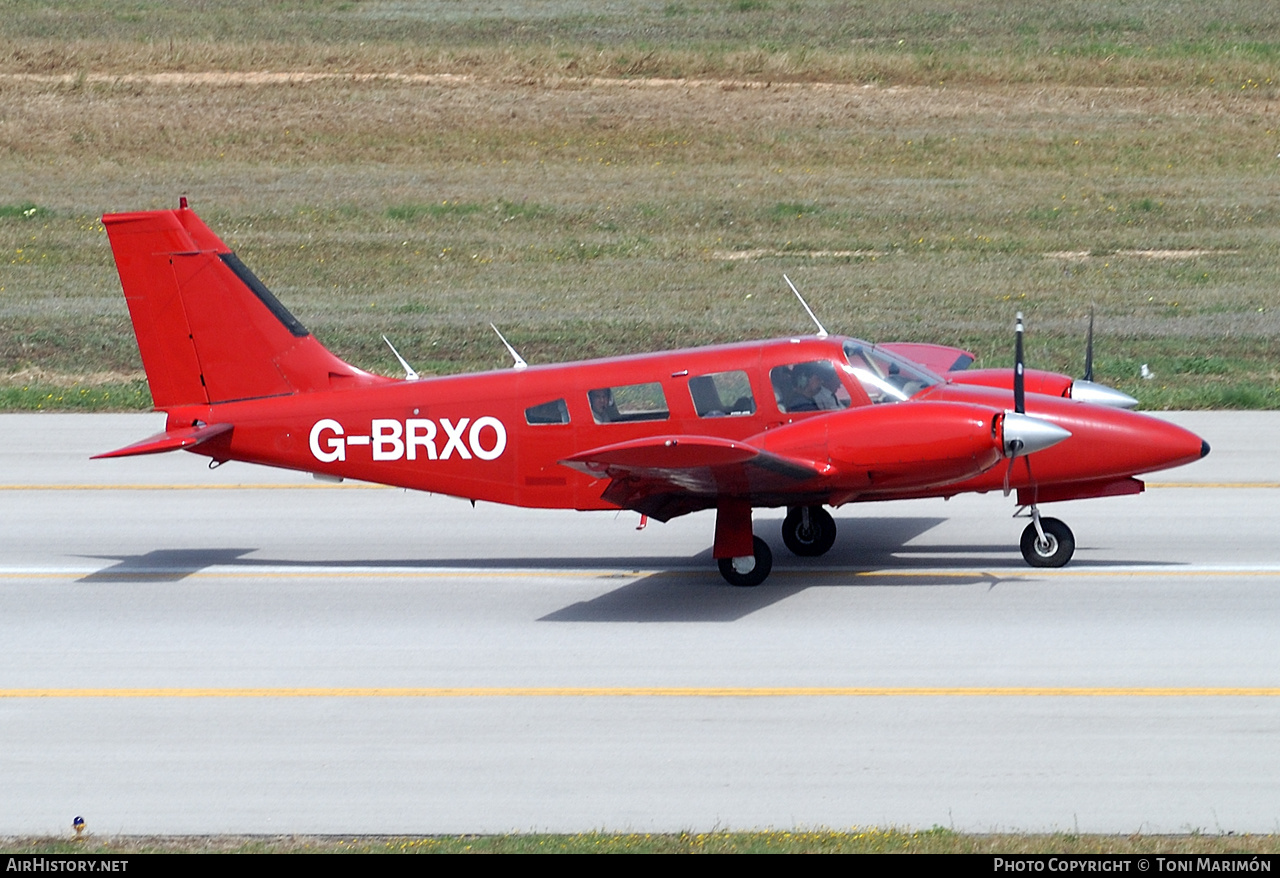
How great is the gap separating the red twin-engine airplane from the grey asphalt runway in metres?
0.81

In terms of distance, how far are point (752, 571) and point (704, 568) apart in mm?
836

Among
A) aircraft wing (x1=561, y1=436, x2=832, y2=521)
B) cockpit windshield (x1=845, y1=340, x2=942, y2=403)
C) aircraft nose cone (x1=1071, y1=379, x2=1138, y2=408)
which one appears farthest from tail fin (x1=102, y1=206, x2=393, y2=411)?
aircraft nose cone (x1=1071, y1=379, x2=1138, y2=408)

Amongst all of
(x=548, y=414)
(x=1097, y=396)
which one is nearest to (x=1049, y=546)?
(x=1097, y=396)

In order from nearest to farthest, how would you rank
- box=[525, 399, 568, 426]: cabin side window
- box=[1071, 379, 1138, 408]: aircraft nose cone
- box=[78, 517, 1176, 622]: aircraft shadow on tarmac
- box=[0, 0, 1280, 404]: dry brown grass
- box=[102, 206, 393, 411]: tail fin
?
box=[78, 517, 1176, 622]: aircraft shadow on tarmac, box=[525, 399, 568, 426]: cabin side window, box=[102, 206, 393, 411]: tail fin, box=[1071, 379, 1138, 408]: aircraft nose cone, box=[0, 0, 1280, 404]: dry brown grass

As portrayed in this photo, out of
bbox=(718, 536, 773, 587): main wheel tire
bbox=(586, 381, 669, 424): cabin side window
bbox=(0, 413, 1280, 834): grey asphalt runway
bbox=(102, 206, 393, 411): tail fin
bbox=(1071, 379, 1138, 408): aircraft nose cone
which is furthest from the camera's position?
bbox=(1071, 379, 1138, 408): aircraft nose cone

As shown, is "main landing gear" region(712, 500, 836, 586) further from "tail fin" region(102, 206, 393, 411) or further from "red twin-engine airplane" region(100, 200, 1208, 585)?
"tail fin" region(102, 206, 393, 411)

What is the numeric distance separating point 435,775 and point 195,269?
6.40 m

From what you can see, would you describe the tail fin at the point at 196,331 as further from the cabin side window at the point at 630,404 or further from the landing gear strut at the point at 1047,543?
the landing gear strut at the point at 1047,543

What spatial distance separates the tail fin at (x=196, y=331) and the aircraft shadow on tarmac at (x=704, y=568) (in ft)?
5.21

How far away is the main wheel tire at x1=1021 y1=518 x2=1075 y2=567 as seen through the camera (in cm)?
1259

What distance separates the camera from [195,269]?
43.8 ft

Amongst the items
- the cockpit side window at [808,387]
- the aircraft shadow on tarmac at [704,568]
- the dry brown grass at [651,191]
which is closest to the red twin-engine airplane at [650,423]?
the cockpit side window at [808,387]

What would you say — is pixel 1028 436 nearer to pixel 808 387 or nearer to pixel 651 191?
pixel 808 387

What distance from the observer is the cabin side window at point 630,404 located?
1262 centimetres
